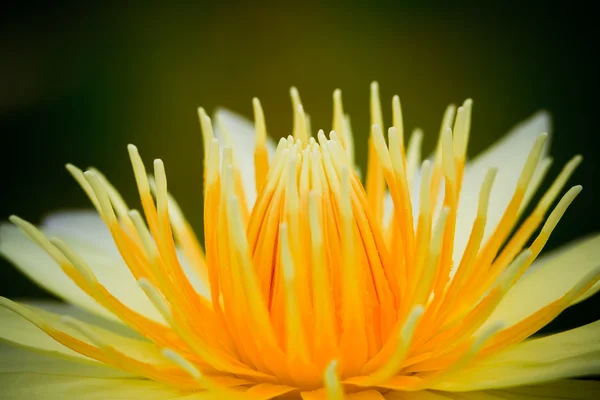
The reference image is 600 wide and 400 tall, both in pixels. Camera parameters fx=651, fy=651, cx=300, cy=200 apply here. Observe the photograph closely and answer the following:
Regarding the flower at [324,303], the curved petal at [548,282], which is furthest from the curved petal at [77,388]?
the curved petal at [548,282]

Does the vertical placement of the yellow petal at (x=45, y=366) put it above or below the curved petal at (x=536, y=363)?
above

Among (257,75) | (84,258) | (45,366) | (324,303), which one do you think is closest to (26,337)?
(45,366)

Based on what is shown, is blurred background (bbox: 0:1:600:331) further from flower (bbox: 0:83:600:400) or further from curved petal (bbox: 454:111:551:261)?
flower (bbox: 0:83:600:400)

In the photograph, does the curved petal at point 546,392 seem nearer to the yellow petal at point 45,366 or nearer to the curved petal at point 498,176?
the curved petal at point 498,176

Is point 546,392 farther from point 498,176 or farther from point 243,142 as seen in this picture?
point 243,142

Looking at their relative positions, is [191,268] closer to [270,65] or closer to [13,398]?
[13,398]

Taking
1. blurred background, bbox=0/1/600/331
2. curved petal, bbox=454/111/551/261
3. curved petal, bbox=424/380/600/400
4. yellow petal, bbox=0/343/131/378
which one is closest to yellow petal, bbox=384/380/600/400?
curved petal, bbox=424/380/600/400
